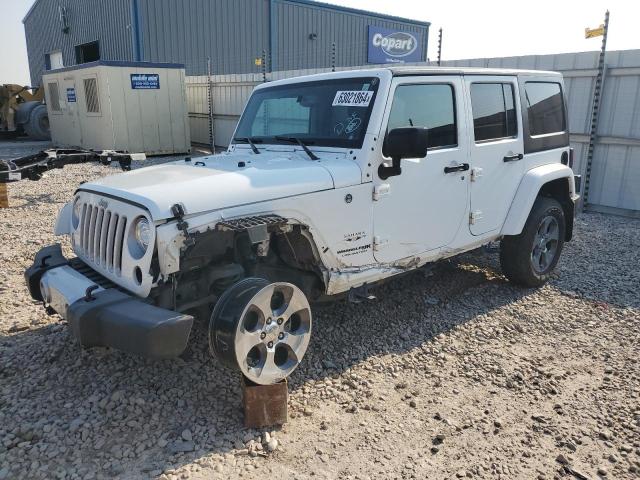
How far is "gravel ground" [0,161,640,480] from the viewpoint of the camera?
283 centimetres

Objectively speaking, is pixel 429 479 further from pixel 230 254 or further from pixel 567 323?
pixel 567 323

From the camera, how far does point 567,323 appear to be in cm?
455

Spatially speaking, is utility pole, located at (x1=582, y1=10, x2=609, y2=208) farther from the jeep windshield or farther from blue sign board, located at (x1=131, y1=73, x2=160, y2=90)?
blue sign board, located at (x1=131, y1=73, x2=160, y2=90)

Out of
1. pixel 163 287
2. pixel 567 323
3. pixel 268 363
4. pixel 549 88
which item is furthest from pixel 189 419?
pixel 549 88

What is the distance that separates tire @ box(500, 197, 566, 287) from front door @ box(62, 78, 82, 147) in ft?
46.0

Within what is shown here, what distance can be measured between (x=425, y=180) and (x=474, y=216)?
0.76 metres

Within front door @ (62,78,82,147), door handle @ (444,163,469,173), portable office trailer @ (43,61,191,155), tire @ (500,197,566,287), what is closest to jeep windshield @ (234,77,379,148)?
door handle @ (444,163,469,173)

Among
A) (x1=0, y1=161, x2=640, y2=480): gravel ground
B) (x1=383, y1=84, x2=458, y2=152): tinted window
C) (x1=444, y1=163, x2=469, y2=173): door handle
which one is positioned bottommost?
(x1=0, y1=161, x2=640, y2=480): gravel ground

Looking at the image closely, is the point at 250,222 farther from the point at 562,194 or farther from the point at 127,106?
the point at 127,106

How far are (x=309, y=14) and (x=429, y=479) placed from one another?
23.7 m

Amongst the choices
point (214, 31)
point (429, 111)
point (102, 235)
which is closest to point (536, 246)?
point (429, 111)

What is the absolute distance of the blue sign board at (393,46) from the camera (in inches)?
1044

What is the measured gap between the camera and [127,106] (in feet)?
46.8

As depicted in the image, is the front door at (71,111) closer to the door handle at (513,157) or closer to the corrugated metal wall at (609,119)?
the corrugated metal wall at (609,119)
